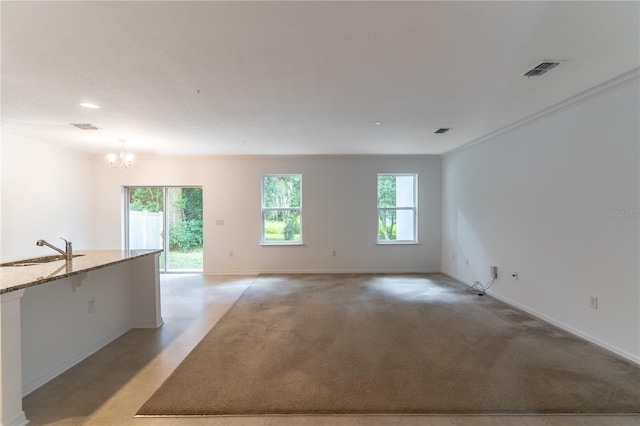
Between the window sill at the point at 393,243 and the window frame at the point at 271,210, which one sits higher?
the window frame at the point at 271,210

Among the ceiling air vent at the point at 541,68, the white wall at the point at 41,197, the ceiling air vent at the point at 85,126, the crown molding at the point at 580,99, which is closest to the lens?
the ceiling air vent at the point at 541,68

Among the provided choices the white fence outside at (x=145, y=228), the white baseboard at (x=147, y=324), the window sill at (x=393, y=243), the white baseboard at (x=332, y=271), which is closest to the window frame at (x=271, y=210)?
the white baseboard at (x=332, y=271)

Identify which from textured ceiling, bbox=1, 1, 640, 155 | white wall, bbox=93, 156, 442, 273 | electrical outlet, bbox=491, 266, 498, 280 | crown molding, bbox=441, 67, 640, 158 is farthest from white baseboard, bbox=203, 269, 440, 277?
textured ceiling, bbox=1, 1, 640, 155

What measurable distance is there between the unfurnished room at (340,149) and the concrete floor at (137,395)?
2 cm

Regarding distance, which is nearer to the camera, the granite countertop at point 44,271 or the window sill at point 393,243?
the granite countertop at point 44,271

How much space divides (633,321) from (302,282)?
4309 mm

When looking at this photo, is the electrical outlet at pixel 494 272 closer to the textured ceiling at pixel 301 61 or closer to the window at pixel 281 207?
the textured ceiling at pixel 301 61

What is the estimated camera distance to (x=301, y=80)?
272cm

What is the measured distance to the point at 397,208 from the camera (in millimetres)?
6770

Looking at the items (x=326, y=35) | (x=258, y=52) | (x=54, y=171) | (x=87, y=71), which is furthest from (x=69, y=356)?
(x=54, y=171)

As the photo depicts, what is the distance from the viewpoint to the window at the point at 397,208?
267 inches

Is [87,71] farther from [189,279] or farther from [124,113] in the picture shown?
[189,279]

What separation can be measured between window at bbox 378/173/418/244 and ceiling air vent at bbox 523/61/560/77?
13.6 feet

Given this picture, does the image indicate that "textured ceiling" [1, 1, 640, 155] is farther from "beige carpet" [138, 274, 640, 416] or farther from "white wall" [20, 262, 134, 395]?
"beige carpet" [138, 274, 640, 416]
